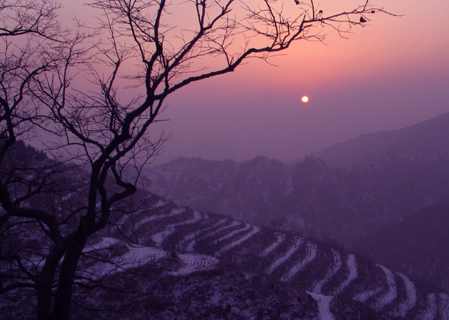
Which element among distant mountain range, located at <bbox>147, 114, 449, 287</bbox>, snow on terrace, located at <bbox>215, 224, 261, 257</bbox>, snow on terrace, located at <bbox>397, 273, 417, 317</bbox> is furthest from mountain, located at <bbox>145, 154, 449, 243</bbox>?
snow on terrace, located at <bbox>397, 273, 417, 317</bbox>

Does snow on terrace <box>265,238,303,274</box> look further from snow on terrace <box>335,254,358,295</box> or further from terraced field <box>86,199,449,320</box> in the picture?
snow on terrace <box>335,254,358,295</box>

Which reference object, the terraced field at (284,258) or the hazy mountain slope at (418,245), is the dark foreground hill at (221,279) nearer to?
the terraced field at (284,258)

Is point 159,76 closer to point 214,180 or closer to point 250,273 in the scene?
point 250,273

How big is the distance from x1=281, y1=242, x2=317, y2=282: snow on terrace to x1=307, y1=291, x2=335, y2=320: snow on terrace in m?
15.5

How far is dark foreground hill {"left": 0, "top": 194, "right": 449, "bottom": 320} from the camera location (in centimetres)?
1945

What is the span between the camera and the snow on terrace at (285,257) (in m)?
44.4

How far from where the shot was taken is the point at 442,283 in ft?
251

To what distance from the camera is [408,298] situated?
41719 mm

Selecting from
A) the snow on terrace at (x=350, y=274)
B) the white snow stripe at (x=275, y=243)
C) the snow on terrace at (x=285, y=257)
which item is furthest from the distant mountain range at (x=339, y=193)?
the snow on terrace at (x=285, y=257)

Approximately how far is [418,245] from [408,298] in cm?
6581

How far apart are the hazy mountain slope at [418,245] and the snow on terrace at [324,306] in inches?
2607

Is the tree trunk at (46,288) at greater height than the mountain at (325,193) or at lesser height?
greater

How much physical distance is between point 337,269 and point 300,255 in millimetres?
5595

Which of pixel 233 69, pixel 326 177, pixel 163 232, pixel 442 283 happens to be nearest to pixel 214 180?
pixel 326 177
